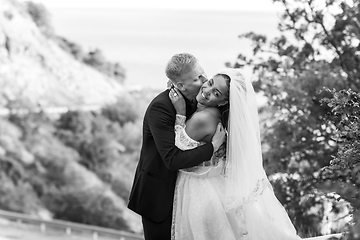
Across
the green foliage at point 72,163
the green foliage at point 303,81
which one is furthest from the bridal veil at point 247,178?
the green foliage at point 72,163

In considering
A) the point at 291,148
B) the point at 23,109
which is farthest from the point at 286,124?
the point at 23,109

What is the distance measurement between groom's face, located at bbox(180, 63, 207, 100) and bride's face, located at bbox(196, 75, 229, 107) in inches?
2.2

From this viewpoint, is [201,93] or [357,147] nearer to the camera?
[357,147]

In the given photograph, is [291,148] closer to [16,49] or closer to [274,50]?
[274,50]

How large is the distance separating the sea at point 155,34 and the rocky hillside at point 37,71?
15.9 ft

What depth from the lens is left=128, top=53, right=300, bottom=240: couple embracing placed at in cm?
286

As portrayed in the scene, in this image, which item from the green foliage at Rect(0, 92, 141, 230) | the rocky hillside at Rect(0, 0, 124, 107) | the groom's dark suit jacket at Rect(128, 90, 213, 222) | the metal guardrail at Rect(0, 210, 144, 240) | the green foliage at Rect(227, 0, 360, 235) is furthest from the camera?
the rocky hillside at Rect(0, 0, 124, 107)

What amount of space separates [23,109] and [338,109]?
29.9 metres

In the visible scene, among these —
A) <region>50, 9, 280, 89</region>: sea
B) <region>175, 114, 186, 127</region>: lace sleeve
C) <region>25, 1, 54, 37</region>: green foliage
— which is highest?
<region>50, 9, 280, 89</region>: sea

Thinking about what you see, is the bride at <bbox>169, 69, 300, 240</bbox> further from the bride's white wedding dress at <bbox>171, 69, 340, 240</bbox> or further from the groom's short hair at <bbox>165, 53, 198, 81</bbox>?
the groom's short hair at <bbox>165, 53, 198, 81</bbox>

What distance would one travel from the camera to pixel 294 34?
5777 mm

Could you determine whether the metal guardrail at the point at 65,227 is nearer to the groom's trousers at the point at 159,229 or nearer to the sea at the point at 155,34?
the groom's trousers at the point at 159,229

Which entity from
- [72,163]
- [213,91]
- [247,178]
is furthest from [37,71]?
[213,91]

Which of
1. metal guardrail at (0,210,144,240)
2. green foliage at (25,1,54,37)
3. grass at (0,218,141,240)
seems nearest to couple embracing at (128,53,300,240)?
grass at (0,218,141,240)
